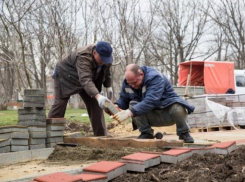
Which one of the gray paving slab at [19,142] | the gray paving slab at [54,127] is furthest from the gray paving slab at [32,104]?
the gray paving slab at [19,142]

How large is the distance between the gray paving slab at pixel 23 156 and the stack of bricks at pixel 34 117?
12cm

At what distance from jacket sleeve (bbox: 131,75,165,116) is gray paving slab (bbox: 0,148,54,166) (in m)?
1.18

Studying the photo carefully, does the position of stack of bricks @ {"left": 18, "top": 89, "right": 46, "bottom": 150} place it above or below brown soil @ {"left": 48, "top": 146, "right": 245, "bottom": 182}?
above

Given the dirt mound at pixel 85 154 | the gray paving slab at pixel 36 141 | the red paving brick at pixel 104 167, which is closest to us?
the red paving brick at pixel 104 167

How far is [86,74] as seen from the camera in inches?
192

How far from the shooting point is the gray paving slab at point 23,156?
390 centimetres

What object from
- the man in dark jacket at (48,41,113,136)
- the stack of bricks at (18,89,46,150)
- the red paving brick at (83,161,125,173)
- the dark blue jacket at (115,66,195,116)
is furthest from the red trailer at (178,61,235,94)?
the red paving brick at (83,161,125,173)

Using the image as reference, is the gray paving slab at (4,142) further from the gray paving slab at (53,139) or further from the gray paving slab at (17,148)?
the gray paving slab at (53,139)

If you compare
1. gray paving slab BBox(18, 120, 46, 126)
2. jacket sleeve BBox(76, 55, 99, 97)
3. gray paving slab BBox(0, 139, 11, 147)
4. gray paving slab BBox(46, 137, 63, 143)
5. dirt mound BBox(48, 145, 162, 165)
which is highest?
jacket sleeve BBox(76, 55, 99, 97)

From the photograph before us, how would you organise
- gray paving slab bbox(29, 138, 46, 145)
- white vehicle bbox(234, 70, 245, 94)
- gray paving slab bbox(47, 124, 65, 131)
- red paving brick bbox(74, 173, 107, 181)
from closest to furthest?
red paving brick bbox(74, 173, 107, 181), gray paving slab bbox(29, 138, 46, 145), gray paving slab bbox(47, 124, 65, 131), white vehicle bbox(234, 70, 245, 94)

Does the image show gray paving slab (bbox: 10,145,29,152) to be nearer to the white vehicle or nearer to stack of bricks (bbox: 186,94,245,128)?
stack of bricks (bbox: 186,94,245,128)

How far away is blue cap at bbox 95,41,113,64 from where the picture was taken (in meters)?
4.98

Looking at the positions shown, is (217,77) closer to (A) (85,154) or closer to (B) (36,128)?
(B) (36,128)

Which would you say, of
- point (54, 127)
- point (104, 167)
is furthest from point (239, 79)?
point (104, 167)
